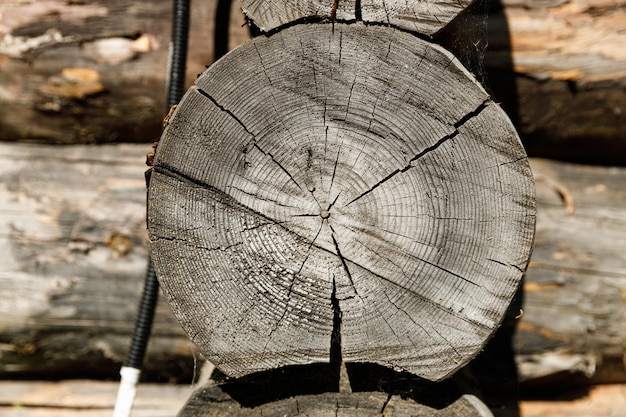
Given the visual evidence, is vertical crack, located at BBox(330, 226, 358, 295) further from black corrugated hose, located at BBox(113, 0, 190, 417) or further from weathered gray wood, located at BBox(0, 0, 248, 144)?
weathered gray wood, located at BBox(0, 0, 248, 144)

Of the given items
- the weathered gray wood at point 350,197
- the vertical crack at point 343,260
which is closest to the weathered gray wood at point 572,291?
the weathered gray wood at point 350,197

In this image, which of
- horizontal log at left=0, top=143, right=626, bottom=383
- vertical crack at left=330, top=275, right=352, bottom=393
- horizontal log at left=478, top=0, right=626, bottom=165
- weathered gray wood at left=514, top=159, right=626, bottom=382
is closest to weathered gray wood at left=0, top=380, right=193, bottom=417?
horizontal log at left=0, top=143, right=626, bottom=383

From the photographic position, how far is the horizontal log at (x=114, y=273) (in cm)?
219

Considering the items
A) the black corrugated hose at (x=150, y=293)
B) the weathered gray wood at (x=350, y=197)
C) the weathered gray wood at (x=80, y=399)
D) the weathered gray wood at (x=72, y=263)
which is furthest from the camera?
the weathered gray wood at (x=80, y=399)

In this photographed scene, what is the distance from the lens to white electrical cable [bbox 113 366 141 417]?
2.17 m

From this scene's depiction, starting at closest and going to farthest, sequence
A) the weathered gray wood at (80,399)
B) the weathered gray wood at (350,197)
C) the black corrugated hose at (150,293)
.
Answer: the weathered gray wood at (350,197) → the black corrugated hose at (150,293) → the weathered gray wood at (80,399)

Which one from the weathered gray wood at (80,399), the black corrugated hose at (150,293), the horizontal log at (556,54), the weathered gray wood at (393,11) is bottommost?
the weathered gray wood at (80,399)

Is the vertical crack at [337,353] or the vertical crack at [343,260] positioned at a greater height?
the vertical crack at [343,260]

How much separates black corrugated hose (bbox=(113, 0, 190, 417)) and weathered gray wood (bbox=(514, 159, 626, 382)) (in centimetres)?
138

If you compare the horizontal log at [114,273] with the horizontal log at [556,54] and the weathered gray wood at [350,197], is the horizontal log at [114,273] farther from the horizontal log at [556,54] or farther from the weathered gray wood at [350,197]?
the weathered gray wood at [350,197]

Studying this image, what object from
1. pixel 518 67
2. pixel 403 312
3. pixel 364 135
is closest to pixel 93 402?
pixel 403 312

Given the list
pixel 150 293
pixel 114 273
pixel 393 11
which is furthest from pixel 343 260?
pixel 114 273

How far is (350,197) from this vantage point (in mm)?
1427

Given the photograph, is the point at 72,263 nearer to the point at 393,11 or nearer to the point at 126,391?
the point at 126,391
